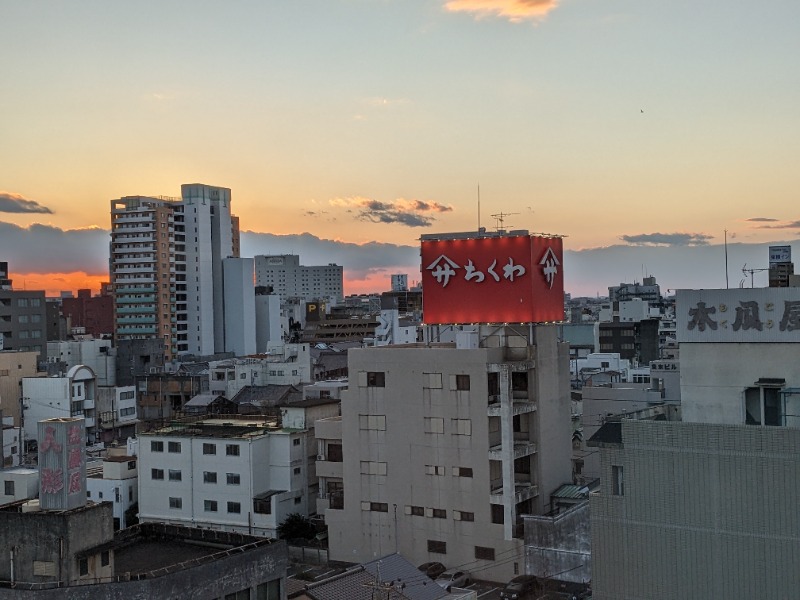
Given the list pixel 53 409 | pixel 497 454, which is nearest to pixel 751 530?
pixel 497 454

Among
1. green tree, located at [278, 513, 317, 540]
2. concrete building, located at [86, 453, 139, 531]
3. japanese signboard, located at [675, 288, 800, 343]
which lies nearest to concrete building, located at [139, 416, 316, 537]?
green tree, located at [278, 513, 317, 540]

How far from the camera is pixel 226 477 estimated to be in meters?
58.3

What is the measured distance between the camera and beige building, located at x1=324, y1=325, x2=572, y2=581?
159 feet

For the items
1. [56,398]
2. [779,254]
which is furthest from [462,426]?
[56,398]

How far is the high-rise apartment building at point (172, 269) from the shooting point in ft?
472

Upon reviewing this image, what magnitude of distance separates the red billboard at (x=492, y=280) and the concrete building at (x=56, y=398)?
168ft

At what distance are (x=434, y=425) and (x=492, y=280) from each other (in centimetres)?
913

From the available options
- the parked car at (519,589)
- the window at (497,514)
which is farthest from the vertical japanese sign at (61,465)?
the window at (497,514)

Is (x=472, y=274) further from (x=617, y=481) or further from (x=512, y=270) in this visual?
(x=617, y=481)

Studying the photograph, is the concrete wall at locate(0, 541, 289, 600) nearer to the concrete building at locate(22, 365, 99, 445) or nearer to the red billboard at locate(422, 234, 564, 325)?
the red billboard at locate(422, 234, 564, 325)

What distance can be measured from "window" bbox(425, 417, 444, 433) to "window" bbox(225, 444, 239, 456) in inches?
570

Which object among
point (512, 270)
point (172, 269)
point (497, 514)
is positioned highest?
point (172, 269)

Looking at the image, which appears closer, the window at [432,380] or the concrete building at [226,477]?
the window at [432,380]

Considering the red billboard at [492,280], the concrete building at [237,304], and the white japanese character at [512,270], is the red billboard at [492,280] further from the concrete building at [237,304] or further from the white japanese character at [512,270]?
the concrete building at [237,304]
